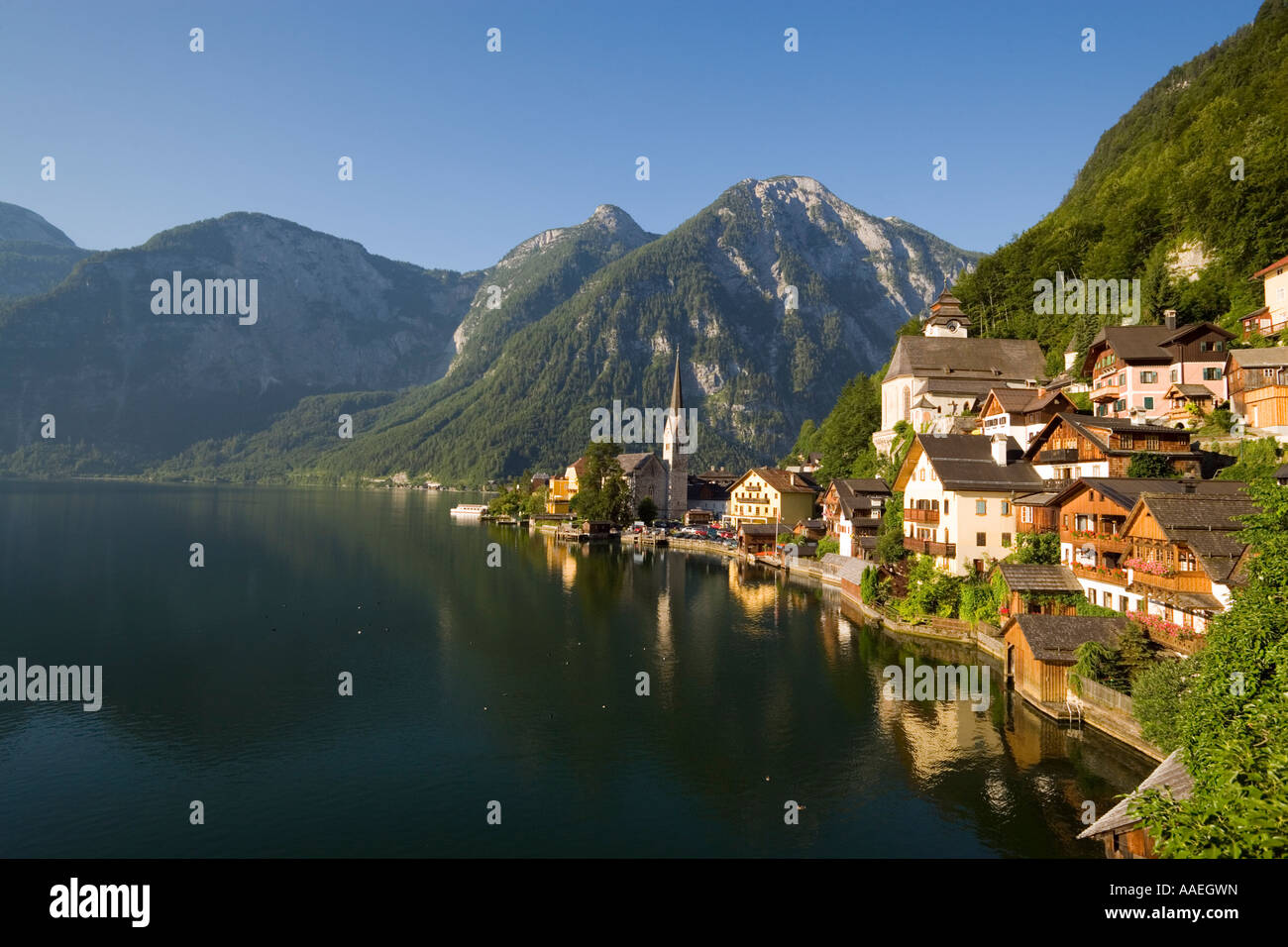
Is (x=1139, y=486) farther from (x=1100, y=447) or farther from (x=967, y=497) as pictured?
(x=967, y=497)

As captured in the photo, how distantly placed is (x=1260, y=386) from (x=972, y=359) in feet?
134

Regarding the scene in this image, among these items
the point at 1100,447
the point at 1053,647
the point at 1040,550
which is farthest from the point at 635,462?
the point at 1053,647

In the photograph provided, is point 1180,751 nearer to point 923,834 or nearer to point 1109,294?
point 923,834

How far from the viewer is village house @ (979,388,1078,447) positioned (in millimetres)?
60688

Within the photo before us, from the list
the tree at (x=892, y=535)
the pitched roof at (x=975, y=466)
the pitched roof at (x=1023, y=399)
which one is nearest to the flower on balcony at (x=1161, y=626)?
the pitched roof at (x=975, y=466)

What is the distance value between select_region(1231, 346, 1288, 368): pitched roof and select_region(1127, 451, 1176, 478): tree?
10390mm

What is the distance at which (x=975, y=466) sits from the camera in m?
54.0

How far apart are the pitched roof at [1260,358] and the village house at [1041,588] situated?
67.0ft

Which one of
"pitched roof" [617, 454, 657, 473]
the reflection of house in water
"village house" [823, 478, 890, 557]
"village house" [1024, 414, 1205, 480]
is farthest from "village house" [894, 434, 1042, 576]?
"pitched roof" [617, 454, 657, 473]

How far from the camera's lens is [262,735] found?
112 feet

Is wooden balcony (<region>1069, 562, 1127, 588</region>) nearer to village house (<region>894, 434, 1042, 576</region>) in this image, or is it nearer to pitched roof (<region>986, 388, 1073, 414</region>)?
village house (<region>894, 434, 1042, 576</region>)
